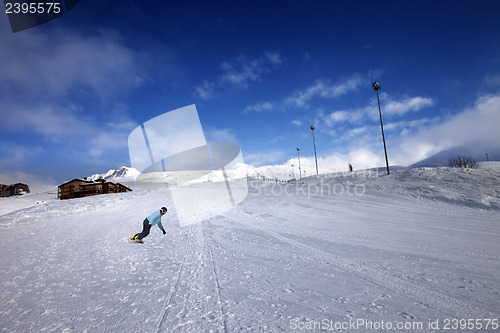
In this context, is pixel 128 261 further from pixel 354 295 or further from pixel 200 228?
pixel 354 295

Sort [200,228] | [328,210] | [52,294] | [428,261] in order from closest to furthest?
[52,294]
[428,261]
[200,228]
[328,210]

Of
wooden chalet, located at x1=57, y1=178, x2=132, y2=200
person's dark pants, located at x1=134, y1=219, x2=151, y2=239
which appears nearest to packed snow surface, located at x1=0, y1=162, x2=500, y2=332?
person's dark pants, located at x1=134, y1=219, x2=151, y2=239

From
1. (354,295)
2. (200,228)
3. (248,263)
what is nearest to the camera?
(354,295)

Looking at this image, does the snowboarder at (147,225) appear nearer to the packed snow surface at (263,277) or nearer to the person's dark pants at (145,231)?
the person's dark pants at (145,231)

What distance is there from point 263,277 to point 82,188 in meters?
57.0

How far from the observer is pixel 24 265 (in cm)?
661

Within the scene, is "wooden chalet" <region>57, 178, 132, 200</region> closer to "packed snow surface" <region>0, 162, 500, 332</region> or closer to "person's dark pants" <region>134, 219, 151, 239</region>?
"packed snow surface" <region>0, 162, 500, 332</region>

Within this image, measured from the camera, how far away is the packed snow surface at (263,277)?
3.37 m

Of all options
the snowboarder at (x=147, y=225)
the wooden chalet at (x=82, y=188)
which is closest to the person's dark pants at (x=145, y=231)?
the snowboarder at (x=147, y=225)

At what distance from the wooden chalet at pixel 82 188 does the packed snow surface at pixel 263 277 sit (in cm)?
4110

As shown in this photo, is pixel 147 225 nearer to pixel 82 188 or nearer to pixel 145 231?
pixel 145 231

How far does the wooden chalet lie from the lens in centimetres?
4691

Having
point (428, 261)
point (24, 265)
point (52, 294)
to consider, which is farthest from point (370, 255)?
point (24, 265)

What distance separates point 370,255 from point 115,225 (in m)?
13.1
